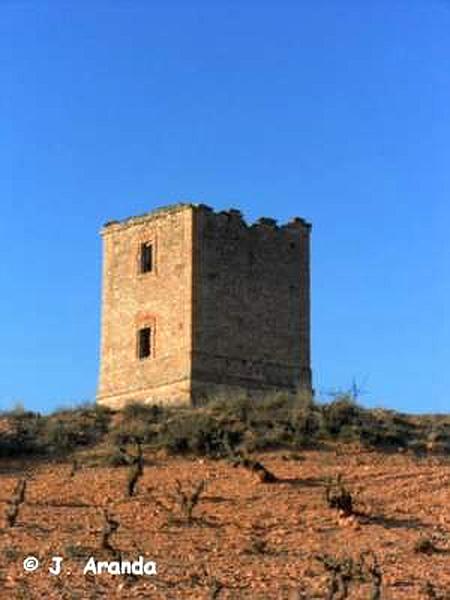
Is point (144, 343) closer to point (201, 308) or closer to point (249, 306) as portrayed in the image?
point (201, 308)

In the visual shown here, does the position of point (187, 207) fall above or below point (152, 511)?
above

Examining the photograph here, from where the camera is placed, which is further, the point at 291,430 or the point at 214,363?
the point at 214,363

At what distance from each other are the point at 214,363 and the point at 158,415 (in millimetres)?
4583

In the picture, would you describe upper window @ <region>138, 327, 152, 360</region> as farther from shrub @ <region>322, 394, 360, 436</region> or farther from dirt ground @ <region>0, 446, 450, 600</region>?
dirt ground @ <region>0, 446, 450, 600</region>

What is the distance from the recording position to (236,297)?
112ft

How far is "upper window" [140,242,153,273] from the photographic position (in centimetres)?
3488

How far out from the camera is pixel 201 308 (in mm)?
33438

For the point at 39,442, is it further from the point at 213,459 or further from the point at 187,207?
the point at 187,207

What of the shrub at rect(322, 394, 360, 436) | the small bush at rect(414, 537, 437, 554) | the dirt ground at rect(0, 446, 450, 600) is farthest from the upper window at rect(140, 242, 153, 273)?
the small bush at rect(414, 537, 437, 554)

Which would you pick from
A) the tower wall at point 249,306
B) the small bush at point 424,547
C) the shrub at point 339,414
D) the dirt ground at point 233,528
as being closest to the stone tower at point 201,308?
the tower wall at point 249,306

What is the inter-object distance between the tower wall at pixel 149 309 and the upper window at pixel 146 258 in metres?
0.11

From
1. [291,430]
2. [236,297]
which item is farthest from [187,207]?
[291,430]
